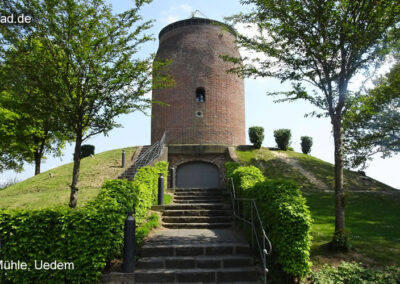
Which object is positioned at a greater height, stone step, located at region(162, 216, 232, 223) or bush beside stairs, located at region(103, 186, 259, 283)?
stone step, located at region(162, 216, 232, 223)

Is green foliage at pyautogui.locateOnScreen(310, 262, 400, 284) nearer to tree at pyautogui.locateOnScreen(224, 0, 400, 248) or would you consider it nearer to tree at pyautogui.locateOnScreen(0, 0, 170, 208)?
tree at pyautogui.locateOnScreen(224, 0, 400, 248)

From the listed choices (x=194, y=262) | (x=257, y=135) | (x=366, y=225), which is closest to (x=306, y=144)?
(x=257, y=135)

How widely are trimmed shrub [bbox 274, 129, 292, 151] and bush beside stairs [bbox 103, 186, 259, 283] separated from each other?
1228 cm

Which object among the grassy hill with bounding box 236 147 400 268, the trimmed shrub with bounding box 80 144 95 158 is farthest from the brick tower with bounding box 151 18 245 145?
the trimmed shrub with bounding box 80 144 95 158

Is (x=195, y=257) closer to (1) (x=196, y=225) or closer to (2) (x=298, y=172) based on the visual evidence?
(1) (x=196, y=225)

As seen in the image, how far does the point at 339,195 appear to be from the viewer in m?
6.50

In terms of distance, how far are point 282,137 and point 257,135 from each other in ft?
7.50

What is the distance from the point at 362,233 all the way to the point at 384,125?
25.8ft

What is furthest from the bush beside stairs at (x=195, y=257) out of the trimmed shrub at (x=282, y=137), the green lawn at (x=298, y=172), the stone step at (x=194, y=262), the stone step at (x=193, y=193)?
the trimmed shrub at (x=282, y=137)

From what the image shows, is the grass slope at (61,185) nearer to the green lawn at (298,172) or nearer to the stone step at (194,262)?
the stone step at (194,262)

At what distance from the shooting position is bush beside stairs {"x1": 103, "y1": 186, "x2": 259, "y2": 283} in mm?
5316

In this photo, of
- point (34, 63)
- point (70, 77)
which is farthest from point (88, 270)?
point (34, 63)

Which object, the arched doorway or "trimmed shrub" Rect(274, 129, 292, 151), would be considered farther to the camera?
"trimmed shrub" Rect(274, 129, 292, 151)

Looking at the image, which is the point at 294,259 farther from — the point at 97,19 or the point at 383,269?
the point at 97,19
